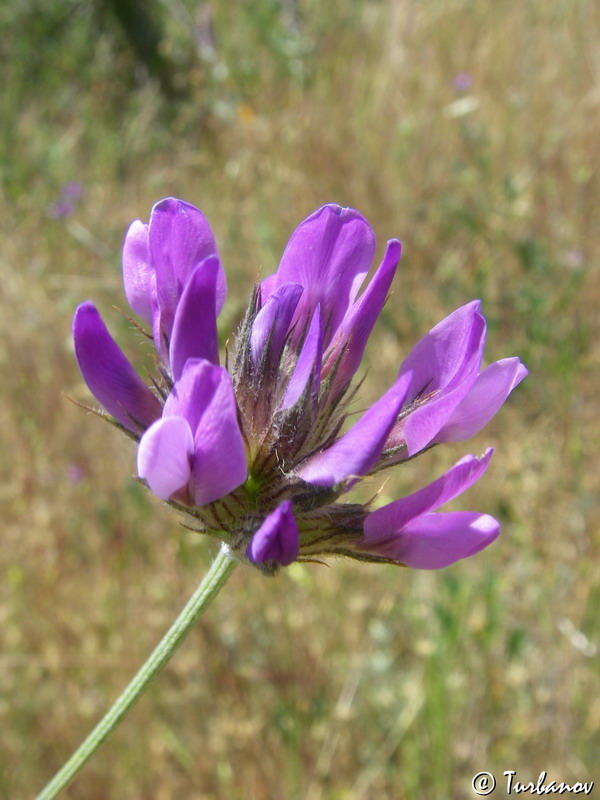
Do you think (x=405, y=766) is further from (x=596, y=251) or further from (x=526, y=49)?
(x=526, y=49)

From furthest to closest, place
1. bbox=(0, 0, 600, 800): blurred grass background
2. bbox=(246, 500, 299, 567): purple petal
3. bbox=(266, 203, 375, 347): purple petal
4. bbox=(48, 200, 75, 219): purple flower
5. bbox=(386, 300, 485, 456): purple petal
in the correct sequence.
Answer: bbox=(48, 200, 75, 219): purple flower < bbox=(0, 0, 600, 800): blurred grass background < bbox=(266, 203, 375, 347): purple petal < bbox=(386, 300, 485, 456): purple petal < bbox=(246, 500, 299, 567): purple petal

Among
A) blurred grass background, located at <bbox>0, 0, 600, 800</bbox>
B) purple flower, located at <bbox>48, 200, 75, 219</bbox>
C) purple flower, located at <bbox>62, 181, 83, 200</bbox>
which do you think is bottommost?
blurred grass background, located at <bbox>0, 0, 600, 800</bbox>

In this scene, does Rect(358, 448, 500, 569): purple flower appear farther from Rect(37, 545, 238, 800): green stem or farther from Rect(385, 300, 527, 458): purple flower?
Rect(37, 545, 238, 800): green stem

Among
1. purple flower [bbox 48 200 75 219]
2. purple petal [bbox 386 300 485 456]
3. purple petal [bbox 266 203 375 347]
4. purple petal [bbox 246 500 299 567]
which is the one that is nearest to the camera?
purple petal [bbox 246 500 299 567]

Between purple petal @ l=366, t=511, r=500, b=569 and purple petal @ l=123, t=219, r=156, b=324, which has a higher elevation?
purple petal @ l=123, t=219, r=156, b=324

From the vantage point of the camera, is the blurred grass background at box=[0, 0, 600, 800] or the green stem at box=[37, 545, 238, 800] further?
the blurred grass background at box=[0, 0, 600, 800]

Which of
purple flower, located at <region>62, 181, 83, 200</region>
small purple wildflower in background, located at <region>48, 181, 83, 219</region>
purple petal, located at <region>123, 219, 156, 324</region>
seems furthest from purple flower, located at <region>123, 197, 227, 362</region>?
purple flower, located at <region>62, 181, 83, 200</region>

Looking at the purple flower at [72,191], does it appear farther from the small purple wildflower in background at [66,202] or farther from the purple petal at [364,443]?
the purple petal at [364,443]
